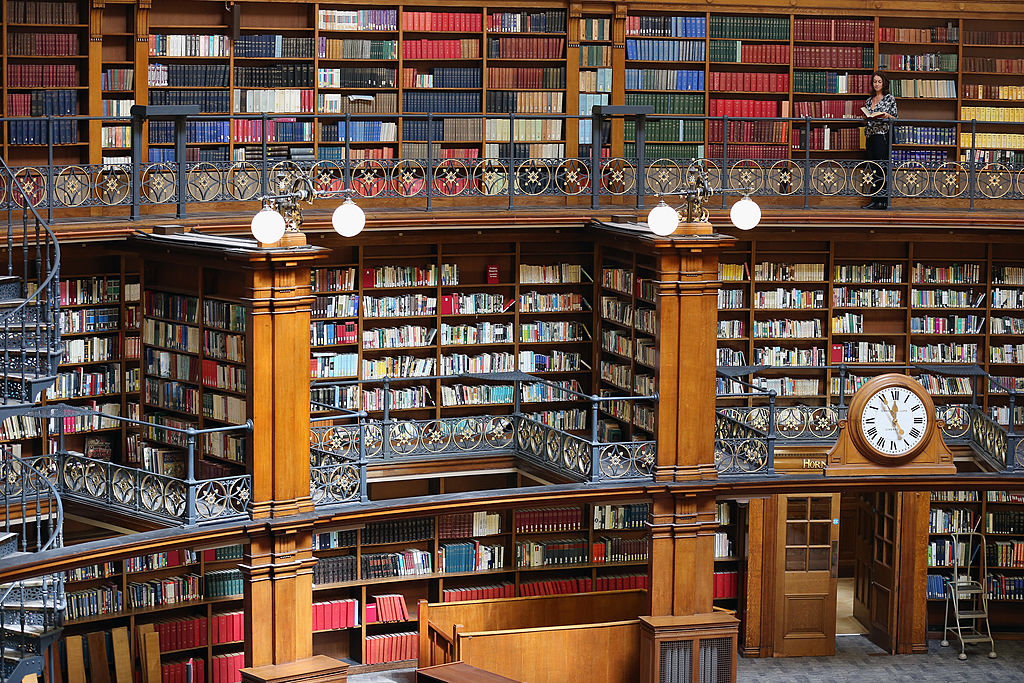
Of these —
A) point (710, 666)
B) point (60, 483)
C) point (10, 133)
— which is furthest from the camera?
point (10, 133)

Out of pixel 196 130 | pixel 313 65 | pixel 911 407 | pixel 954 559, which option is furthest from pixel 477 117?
pixel 954 559

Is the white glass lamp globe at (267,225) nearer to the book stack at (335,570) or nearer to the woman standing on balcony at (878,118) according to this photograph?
the book stack at (335,570)

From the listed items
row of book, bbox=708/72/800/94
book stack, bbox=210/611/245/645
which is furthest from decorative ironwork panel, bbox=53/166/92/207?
row of book, bbox=708/72/800/94

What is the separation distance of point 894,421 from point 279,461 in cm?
418

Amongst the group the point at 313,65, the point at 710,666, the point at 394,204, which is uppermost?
the point at 313,65

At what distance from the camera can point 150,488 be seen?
10422 mm

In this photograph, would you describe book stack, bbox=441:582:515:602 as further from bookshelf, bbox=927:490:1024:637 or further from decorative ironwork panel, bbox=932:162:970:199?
decorative ironwork panel, bbox=932:162:970:199

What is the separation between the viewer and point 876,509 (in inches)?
531

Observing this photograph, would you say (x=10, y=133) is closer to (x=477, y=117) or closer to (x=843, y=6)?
(x=477, y=117)

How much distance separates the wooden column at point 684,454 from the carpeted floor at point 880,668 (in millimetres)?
1325

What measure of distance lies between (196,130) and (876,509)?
19.9 ft

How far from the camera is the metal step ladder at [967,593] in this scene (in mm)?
13266

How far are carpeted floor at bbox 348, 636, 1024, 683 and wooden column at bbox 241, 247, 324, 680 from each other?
6.22 feet

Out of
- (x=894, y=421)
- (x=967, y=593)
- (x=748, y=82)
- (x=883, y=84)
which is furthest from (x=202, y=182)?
(x=967, y=593)
